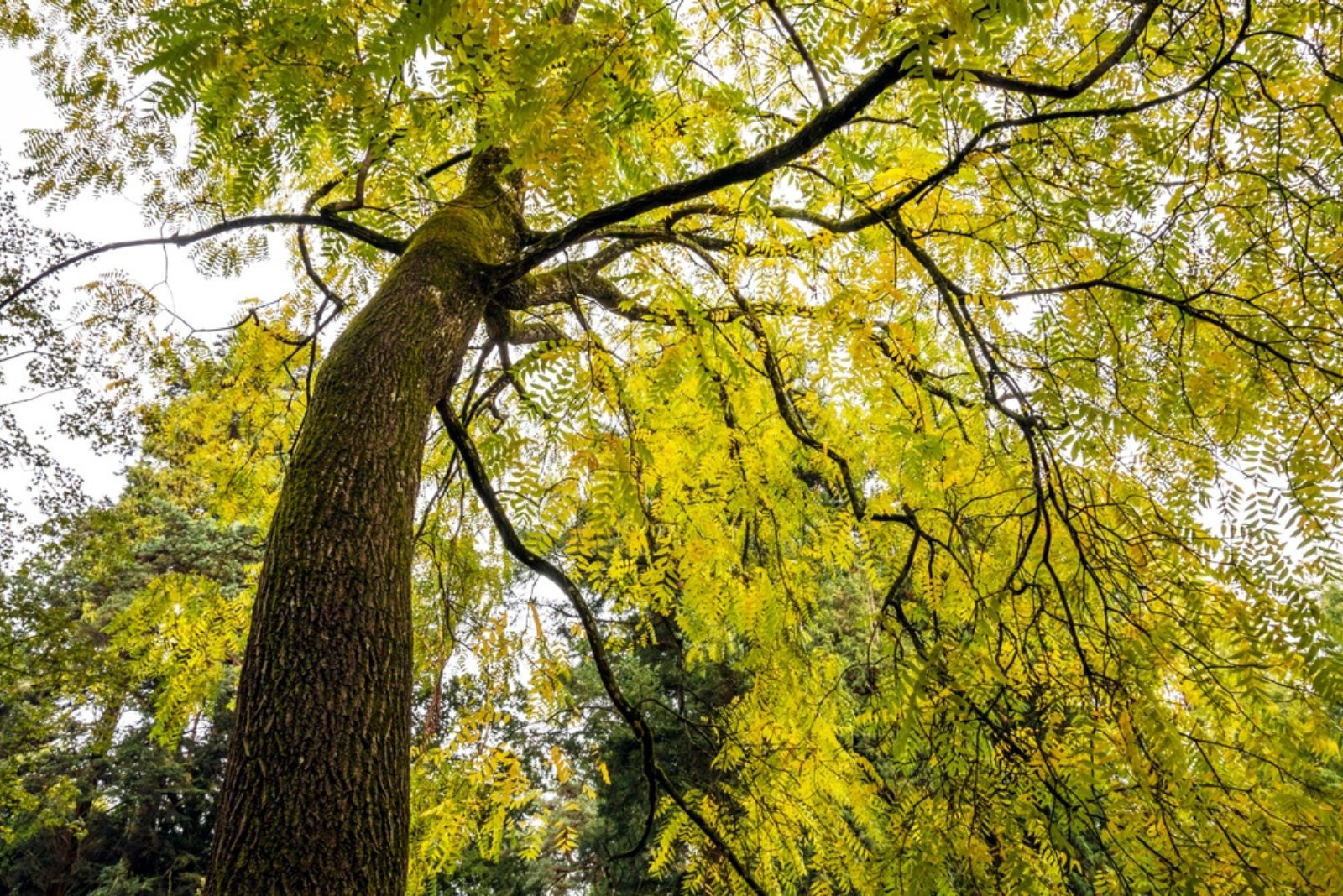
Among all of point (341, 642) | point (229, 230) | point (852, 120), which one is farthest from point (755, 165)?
point (229, 230)

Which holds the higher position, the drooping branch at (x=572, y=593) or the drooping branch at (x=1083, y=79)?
the drooping branch at (x=1083, y=79)

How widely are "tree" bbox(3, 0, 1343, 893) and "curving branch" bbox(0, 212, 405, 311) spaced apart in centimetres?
2

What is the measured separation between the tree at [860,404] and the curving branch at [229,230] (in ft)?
0.07

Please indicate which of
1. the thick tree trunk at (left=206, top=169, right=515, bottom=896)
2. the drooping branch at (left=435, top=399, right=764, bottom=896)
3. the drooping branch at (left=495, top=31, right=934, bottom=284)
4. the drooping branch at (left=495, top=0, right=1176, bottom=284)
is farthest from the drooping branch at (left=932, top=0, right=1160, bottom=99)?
the drooping branch at (left=435, top=399, right=764, bottom=896)

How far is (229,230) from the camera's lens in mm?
2312

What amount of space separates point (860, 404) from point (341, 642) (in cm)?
247

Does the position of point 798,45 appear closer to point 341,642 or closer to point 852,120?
point 852,120

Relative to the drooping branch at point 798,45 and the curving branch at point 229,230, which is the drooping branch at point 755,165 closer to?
the drooping branch at point 798,45

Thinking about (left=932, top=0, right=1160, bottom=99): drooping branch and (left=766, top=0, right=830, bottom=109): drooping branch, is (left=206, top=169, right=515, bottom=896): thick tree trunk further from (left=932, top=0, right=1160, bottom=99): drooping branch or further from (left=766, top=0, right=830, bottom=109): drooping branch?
(left=932, top=0, right=1160, bottom=99): drooping branch

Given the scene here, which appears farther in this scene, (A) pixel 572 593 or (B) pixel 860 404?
(B) pixel 860 404

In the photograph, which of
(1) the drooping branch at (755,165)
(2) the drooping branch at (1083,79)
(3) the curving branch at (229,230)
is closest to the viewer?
(2) the drooping branch at (1083,79)

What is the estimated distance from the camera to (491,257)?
265cm

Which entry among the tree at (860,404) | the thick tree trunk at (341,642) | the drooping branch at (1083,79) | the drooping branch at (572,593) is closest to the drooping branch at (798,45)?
the tree at (860,404)

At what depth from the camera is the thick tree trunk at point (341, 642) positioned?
1.18 meters
